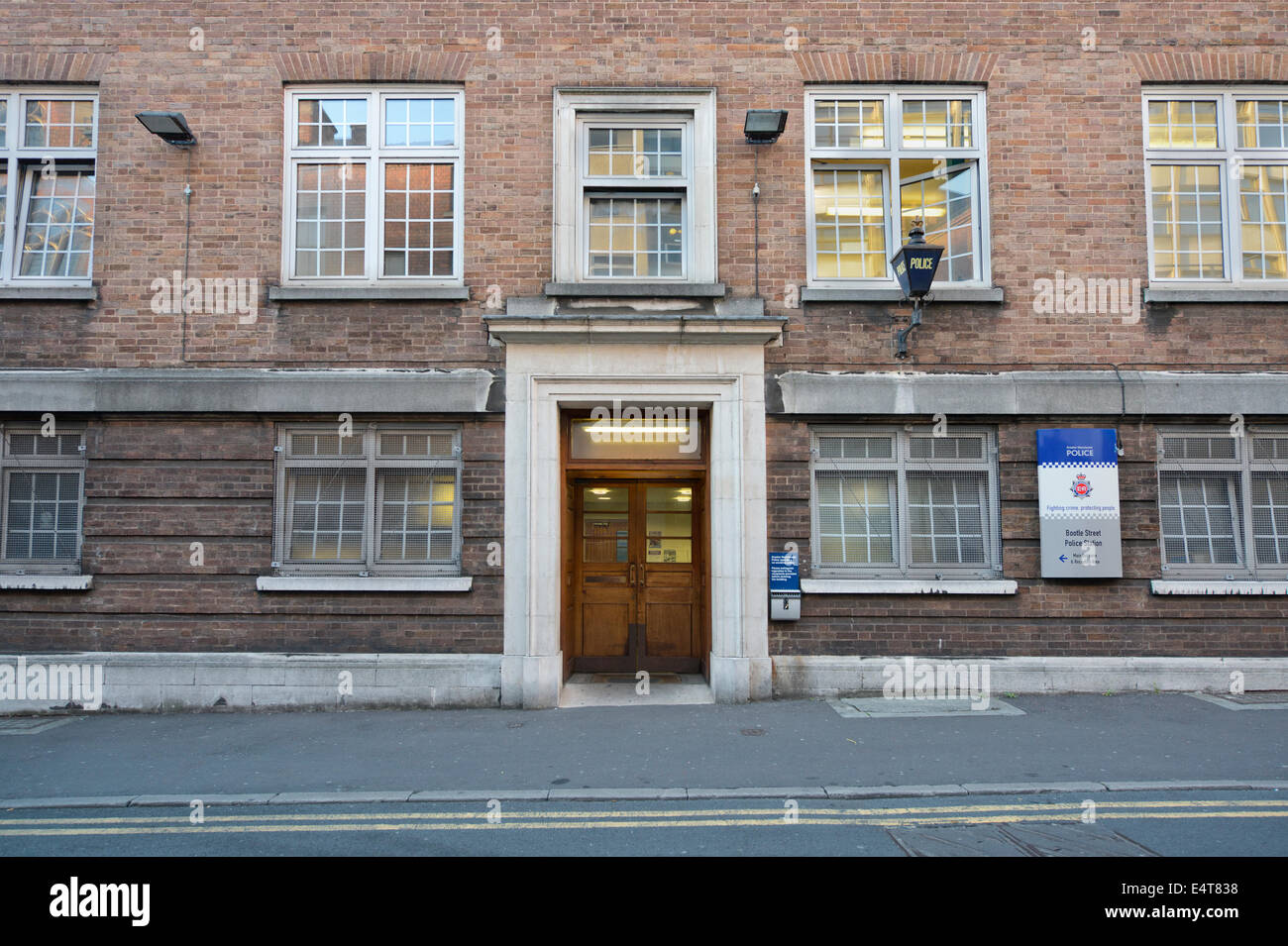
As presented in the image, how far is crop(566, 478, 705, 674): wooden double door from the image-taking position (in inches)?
411

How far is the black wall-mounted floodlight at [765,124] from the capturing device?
907 cm

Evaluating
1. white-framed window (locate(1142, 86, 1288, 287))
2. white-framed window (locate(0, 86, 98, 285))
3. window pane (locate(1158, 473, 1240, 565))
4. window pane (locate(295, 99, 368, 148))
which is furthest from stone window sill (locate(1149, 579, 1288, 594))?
white-framed window (locate(0, 86, 98, 285))

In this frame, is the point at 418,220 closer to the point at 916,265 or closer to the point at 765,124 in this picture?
the point at 765,124

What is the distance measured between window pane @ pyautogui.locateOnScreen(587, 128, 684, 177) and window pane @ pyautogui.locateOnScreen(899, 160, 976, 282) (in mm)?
2809

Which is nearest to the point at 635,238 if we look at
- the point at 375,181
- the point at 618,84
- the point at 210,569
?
the point at 618,84

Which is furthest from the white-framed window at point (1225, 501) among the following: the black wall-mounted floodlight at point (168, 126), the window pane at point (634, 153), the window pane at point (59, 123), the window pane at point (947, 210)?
the window pane at point (59, 123)

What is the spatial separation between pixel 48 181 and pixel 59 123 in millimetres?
709

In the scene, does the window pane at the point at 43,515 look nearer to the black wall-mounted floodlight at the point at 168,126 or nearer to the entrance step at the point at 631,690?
the black wall-mounted floodlight at the point at 168,126

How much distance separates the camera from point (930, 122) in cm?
980

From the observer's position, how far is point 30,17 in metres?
9.57

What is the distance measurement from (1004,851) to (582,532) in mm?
6547

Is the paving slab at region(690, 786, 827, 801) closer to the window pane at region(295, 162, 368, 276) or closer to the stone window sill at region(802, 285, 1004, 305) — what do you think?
the stone window sill at region(802, 285, 1004, 305)

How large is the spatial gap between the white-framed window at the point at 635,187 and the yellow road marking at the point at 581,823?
606cm

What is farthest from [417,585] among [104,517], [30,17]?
[30,17]
